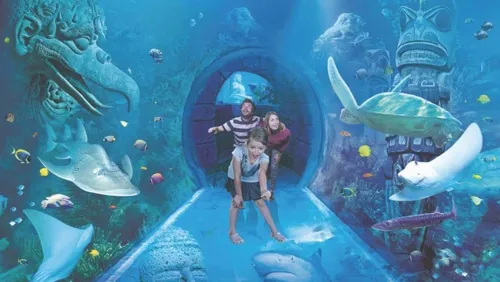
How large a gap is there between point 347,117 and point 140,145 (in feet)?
5.64

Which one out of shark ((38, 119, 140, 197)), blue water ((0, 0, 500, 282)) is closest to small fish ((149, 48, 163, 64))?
blue water ((0, 0, 500, 282))

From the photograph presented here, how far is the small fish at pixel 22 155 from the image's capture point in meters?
3.65

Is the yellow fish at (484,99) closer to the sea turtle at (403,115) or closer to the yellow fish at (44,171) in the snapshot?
the sea turtle at (403,115)

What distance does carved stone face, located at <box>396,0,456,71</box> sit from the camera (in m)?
3.65

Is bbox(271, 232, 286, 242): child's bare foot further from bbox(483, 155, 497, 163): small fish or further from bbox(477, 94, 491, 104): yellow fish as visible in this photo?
bbox(477, 94, 491, 104): yellow fish

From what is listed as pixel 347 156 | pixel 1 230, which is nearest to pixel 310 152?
pixel 347 156

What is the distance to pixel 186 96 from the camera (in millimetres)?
3787

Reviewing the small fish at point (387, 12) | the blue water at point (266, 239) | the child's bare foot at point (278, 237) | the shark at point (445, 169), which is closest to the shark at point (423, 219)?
the shark at point (445, 169)

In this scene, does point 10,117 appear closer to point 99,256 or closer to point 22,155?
point 22,155

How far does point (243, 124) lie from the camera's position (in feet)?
12.3

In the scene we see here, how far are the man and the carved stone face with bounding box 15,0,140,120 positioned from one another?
30.7 inches

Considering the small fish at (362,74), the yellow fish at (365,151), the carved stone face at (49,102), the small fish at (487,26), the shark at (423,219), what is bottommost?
the shark at (423,219)

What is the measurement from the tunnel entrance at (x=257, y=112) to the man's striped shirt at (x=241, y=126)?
0.05 metres

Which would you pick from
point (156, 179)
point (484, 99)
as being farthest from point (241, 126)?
point (484, 99)
